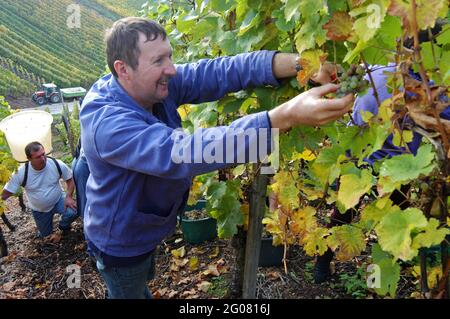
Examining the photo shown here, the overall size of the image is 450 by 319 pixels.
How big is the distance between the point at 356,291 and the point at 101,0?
34754 millimetres

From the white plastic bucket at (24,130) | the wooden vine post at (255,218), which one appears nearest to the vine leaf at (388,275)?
the wooden vine post at (255,218)

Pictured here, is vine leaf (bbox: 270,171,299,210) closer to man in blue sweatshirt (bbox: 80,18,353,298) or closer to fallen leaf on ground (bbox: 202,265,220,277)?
man in blue sweatshirt (bbox: 80,18,353,298)

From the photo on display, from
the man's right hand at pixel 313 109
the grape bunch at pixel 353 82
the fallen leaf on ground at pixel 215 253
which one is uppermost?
the grape bunch at pixel 353 82

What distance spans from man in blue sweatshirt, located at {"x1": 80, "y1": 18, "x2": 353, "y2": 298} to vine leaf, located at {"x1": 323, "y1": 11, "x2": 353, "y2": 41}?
6.9 inches

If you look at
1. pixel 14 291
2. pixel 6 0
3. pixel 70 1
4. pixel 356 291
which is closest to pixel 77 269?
pixel 14 291

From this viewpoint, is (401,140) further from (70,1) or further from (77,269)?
(70,1)

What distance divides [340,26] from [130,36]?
917 mm

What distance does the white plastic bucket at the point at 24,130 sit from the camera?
5.52 meters

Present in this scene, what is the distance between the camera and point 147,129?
1.60 meters

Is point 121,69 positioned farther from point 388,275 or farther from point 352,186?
point 388,275

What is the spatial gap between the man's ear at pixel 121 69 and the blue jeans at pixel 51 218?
3.60 m

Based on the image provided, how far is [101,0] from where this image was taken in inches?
1341

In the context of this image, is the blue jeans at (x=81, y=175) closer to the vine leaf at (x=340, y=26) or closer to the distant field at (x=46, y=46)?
the vine leaf at (x=340, y=26)

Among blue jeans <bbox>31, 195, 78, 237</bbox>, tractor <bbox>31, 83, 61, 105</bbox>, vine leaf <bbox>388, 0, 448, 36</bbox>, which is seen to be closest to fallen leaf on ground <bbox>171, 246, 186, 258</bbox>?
blue jeans <bbox>31, 195, 78, 237</bbox>
